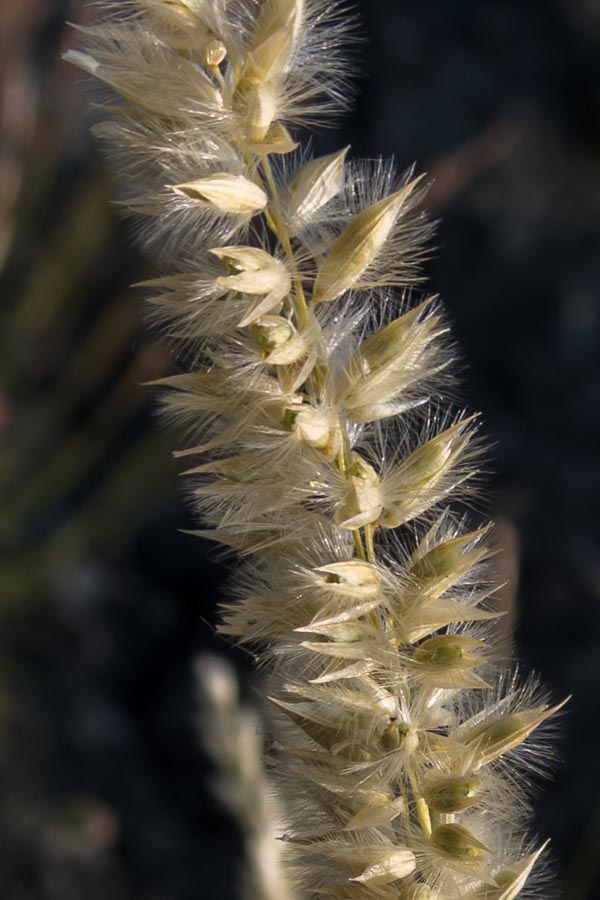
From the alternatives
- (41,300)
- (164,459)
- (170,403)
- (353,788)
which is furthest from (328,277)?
(41,300)

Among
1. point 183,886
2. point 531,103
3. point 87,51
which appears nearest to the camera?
point 87,51

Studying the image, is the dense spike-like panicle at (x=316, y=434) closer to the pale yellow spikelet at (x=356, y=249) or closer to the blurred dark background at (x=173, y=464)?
the pale yellow spikelet at (x=356, y=249)

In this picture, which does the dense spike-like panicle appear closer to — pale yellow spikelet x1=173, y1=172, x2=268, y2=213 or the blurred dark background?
pale yellow spikelet x1=173, y1=172, x2=268, y2=213

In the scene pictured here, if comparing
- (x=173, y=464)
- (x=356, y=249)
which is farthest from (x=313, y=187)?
(x=173, y=464)

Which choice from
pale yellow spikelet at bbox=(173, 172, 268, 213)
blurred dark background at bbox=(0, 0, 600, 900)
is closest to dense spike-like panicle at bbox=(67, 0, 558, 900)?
pale yellow spikelet at bbox=(173, 172, 268, 213)

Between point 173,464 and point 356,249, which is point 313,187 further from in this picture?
point 173,464

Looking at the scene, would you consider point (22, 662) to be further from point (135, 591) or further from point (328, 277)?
point (328, 277)

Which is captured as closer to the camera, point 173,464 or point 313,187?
point 313,187
